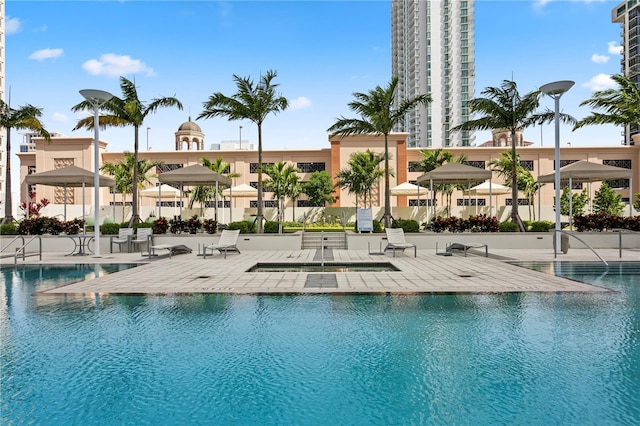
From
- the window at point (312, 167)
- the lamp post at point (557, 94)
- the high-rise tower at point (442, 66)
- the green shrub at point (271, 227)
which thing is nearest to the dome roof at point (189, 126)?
the window at point (312, 167)

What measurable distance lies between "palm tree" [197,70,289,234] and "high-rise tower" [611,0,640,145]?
10357cm

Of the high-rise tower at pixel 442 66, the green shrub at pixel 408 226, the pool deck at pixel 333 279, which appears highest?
the high-rise tower at pixel 442 66

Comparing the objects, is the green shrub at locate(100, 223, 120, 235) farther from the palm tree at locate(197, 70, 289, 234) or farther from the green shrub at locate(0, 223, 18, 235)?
the palm tree at locate(197, 70, 289, 234)

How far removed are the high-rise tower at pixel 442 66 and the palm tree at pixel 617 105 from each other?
9735cm

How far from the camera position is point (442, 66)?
118 metres

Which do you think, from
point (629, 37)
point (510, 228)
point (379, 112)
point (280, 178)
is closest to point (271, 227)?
point (379, 112)

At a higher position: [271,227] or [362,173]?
[362,173]

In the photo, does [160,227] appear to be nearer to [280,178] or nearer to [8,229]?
[8,229]

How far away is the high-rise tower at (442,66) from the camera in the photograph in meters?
117

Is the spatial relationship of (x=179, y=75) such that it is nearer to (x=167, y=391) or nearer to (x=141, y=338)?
(x=141, y=338)

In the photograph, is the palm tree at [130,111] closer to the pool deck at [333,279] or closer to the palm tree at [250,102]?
the palm tree at [250,102]

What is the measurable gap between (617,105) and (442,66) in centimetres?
10655

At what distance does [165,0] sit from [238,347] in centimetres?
2039

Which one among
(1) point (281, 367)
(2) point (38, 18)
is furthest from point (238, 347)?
(2) point (38, 18)
